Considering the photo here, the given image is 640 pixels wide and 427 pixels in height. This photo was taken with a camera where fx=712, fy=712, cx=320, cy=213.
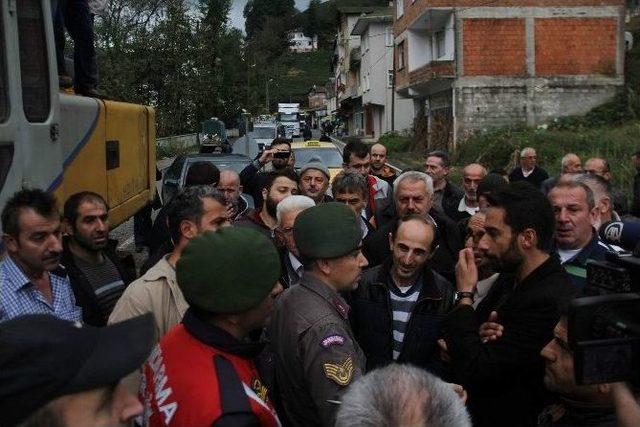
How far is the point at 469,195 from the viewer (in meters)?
6.96

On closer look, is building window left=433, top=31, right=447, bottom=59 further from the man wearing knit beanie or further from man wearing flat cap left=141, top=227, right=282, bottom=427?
man wearing flat cap left=141, top=227, right=282, bottom=427

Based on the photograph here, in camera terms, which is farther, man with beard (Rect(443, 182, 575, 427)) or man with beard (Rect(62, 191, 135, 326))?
man with beard (Rect(62, 191, 135, 326))

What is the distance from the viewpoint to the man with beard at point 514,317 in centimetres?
306

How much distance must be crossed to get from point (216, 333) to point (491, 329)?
4.60ft

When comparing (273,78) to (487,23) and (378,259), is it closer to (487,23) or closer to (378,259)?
(487,23)

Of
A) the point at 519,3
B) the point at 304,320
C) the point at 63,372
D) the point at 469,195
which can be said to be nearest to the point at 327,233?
the point at 304,320

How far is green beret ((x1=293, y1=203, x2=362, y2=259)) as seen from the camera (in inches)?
119

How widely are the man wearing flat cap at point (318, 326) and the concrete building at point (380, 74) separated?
47347 mm

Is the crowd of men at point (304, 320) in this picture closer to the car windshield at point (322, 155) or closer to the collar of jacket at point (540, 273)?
the collar of jacket at point (540, 273)

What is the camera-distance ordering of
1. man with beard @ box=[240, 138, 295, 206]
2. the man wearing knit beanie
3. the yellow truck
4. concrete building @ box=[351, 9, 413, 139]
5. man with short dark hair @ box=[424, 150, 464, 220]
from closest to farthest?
1. the yellow truck
2. the man wearing knit beanie
3. man with short dark hair @ box=[424, 150, 464, 220]
4. man with beard @ box=[240, 138, 295, 206]
5. concrete building @ box=[351, 9, 413, 139]

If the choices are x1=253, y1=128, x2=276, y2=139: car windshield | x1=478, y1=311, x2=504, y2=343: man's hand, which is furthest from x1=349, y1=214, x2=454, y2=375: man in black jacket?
x1=253, y1=128, x2=276, y2=139: car windshield

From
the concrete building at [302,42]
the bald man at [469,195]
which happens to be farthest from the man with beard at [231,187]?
the concrete building at [302,42]

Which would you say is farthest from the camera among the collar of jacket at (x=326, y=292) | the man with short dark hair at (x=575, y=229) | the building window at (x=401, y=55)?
the building window at (x=401, y=55)

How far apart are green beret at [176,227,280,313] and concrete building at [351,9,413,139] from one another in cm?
4806
